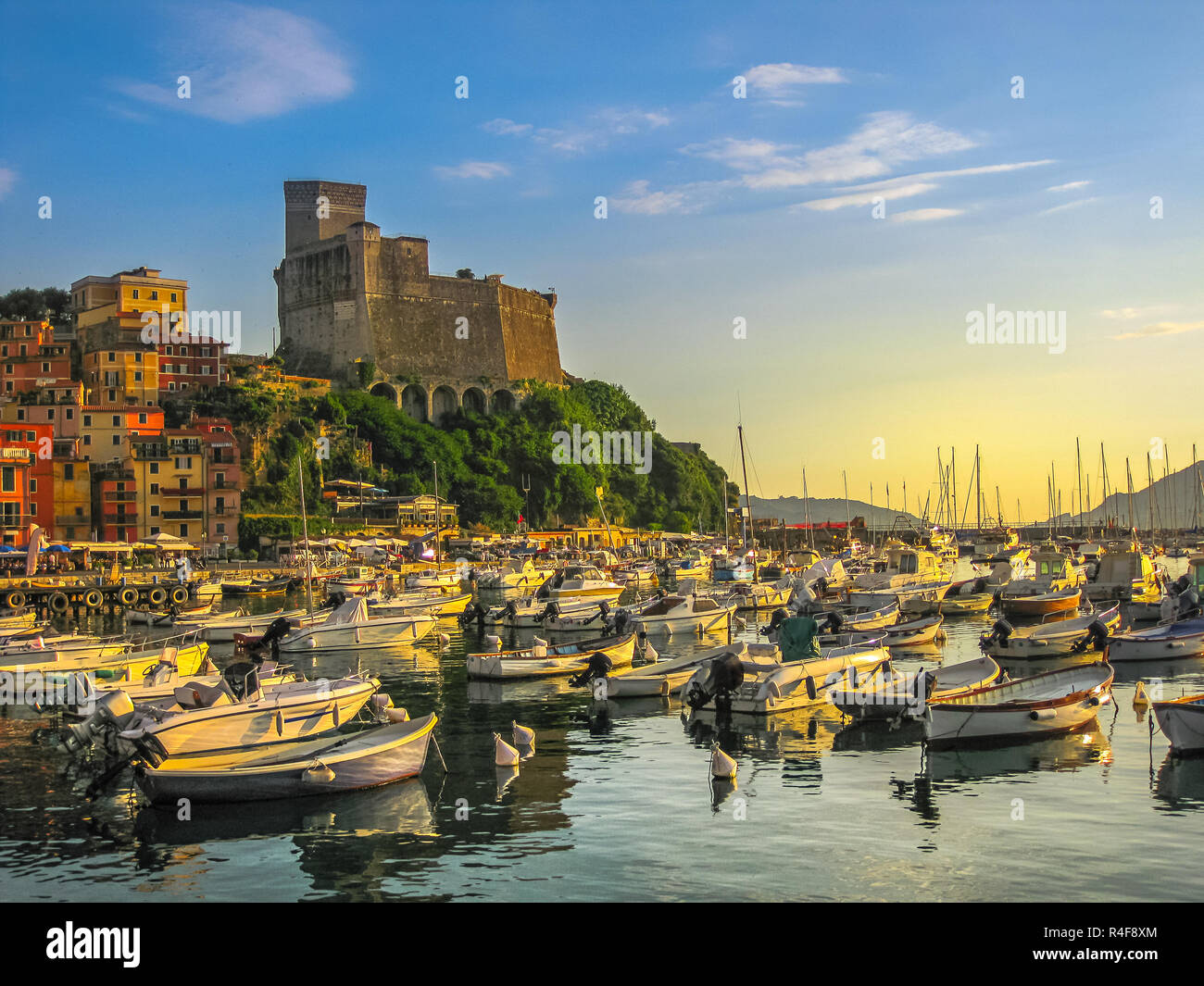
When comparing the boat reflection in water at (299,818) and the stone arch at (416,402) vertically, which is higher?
the stone arch at (416,402)

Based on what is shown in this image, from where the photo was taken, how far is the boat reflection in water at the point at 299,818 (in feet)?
44.7

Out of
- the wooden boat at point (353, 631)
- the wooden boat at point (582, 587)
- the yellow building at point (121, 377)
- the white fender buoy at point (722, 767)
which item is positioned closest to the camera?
the white fender buoy at point (722, 767)

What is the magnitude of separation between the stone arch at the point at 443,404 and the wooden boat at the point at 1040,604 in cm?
5821

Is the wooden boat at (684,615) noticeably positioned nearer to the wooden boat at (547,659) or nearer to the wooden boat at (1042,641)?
the wooden boat at (547,659)

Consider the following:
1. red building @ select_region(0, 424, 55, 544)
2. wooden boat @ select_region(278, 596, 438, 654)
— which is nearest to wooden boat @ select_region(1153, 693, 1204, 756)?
wooden boat @ select_region(278, 596, 438, 654)

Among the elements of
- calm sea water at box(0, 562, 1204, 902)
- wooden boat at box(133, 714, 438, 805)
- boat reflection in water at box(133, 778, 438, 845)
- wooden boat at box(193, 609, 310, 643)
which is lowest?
calm sea water at box(0, 562, 1204, 902)

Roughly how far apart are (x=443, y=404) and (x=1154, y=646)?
69676 millimetres

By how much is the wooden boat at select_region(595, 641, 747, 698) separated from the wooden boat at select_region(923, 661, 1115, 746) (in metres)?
5.35

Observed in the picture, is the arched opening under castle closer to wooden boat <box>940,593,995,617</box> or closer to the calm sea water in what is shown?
wooden boat <box>940,593,995,617</box>

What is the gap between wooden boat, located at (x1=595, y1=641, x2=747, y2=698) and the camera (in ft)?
74.4

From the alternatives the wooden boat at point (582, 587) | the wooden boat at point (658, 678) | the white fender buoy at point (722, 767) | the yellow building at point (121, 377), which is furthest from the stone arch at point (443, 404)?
the white fender buoy at point (722, 767)
